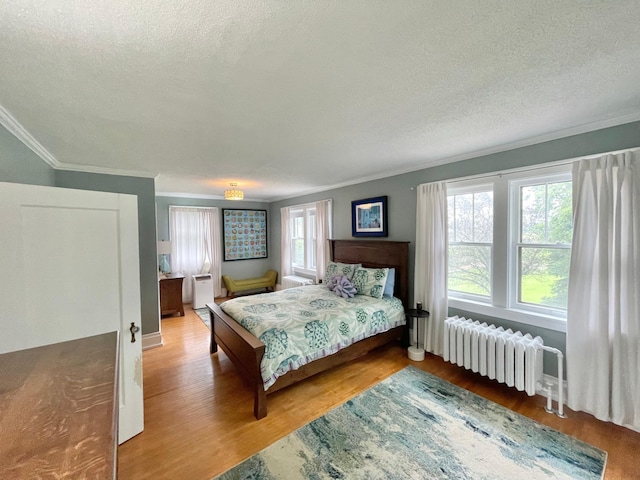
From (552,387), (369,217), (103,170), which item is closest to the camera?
(552,387)

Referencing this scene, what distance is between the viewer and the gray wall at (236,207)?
17.9 feet

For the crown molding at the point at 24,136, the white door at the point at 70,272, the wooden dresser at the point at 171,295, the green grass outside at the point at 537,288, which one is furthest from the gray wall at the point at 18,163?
the green grass outside at the point at 537,288

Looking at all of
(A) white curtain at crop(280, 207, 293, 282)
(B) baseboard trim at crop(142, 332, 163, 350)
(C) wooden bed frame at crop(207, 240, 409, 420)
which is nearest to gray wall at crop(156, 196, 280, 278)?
(A) white curtain at crop(280, 207, 293, 282)

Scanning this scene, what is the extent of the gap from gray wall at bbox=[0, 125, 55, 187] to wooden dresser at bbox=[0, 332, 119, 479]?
1711 millimetres

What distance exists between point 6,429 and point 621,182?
3.42 metres

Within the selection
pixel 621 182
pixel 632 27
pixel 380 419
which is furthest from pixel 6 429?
pixel 621 182

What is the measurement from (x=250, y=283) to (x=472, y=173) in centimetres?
495

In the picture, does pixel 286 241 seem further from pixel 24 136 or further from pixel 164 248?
pixel 24 136

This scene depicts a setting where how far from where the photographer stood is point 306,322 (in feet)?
8.59

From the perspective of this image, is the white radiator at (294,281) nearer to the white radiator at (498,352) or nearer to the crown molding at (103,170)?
the white radiator at (498,352)

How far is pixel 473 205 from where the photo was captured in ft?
9.91

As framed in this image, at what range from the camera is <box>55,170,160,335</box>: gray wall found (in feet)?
11.1

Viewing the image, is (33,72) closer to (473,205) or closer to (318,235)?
(473,205)

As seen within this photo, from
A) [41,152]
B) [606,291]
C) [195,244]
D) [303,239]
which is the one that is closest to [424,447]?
[606,291]
